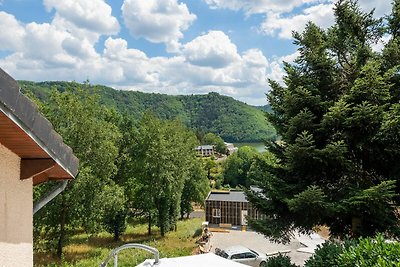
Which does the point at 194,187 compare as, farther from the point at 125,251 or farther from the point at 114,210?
the point at 125,251

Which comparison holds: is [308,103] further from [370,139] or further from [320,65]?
[370,139]

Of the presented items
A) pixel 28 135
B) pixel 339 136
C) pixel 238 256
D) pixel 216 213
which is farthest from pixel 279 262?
pixel 216 213

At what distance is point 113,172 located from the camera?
22.7 metres

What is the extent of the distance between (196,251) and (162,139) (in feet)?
27.8

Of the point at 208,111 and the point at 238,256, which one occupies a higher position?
the point at 208,111

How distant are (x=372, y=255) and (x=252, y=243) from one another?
2053cm

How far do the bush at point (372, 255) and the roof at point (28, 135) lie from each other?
4.91 metres

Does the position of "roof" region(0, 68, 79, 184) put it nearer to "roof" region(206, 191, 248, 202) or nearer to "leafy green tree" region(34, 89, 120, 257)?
"leafy green tree" region(34, 89, 120, 257)

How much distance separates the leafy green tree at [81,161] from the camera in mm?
19047

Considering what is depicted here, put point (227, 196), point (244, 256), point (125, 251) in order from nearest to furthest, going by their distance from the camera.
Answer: point (244, 256) → point (125, 251) → point (227, 196)

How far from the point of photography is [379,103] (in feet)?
36.3

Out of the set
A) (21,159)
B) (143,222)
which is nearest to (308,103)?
(21,159)

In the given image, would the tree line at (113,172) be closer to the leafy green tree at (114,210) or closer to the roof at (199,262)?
the leafy green tree at (114,210)

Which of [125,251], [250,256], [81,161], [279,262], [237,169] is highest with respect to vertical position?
[81,161]
